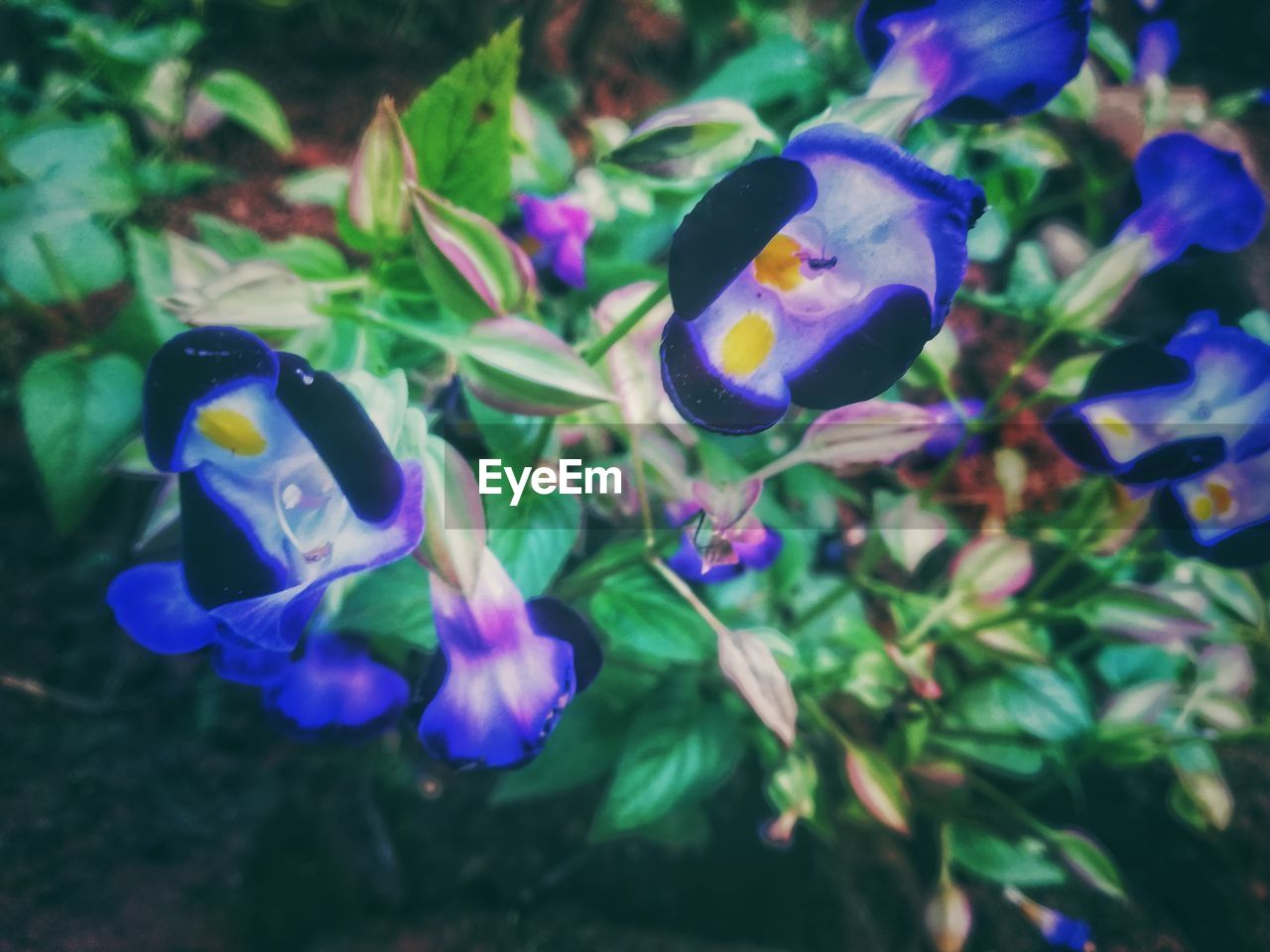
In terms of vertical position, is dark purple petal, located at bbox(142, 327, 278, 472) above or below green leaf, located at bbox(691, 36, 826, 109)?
above

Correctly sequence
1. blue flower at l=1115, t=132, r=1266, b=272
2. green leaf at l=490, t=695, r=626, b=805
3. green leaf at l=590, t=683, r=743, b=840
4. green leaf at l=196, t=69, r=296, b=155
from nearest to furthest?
blue flower at l=1115, t=132, r=1266, b=272, green leaf at l=590, t=683, r=743, b=840, green leaf at l=490, t=695, r=626, b=805, green leaf at l=196, t=69, r=296, b=155

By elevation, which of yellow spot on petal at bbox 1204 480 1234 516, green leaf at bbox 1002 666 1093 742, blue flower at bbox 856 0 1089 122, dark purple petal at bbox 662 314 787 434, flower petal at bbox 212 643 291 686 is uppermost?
blue flower at bbox 856 0 1089 122

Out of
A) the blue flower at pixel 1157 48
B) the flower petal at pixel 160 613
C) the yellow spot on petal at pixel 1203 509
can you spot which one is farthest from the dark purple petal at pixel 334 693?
the blue flower at pixel 1157 48

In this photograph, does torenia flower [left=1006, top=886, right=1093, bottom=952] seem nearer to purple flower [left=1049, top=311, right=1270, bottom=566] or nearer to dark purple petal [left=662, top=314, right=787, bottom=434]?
purple flower [left=1049, top=311, right=1270, bottom=566]

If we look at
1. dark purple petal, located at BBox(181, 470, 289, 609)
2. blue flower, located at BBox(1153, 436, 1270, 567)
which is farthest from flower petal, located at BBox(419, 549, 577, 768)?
blue flower, located at BBox(1153, 436, 1270, 567)

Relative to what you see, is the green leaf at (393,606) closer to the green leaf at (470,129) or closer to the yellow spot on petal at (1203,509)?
the green leaf at (470,129)

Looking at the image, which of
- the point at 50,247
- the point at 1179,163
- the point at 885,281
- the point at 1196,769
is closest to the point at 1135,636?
the point at 1196,769

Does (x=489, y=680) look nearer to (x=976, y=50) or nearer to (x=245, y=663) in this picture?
(x=245, y=663)
